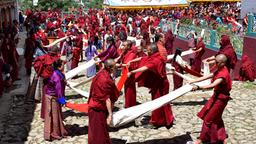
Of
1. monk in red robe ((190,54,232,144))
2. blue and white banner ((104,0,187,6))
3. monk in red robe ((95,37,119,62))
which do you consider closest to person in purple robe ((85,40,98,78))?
monk in red robe ((95,37,119,62))

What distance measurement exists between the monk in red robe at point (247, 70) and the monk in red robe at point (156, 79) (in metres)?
5.08

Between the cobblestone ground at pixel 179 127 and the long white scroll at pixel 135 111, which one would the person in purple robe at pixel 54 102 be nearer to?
the cobblestone ground at pixel 179 127

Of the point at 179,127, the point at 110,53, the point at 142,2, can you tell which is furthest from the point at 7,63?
the point at 142,2

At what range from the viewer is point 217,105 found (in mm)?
6250

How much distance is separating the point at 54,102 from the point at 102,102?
1.68 m

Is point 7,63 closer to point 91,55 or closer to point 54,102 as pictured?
point 91,55

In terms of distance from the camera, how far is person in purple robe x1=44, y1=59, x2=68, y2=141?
23.1 ft

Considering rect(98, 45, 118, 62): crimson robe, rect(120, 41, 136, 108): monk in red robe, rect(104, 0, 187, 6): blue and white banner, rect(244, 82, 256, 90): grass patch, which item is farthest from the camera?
rect(104, 0, 187, 6): blue and white banner

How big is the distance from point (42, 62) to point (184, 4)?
27026 mm

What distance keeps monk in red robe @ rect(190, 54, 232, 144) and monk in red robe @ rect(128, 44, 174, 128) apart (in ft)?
2.67

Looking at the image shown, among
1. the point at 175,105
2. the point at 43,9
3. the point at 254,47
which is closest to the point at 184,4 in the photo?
the point at 43,9

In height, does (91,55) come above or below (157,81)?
below

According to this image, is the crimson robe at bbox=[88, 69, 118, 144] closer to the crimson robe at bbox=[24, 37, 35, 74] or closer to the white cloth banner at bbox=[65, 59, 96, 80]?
the white cloth banner at bbox=[65, 59, 96, 80]

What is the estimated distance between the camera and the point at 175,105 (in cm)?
931
